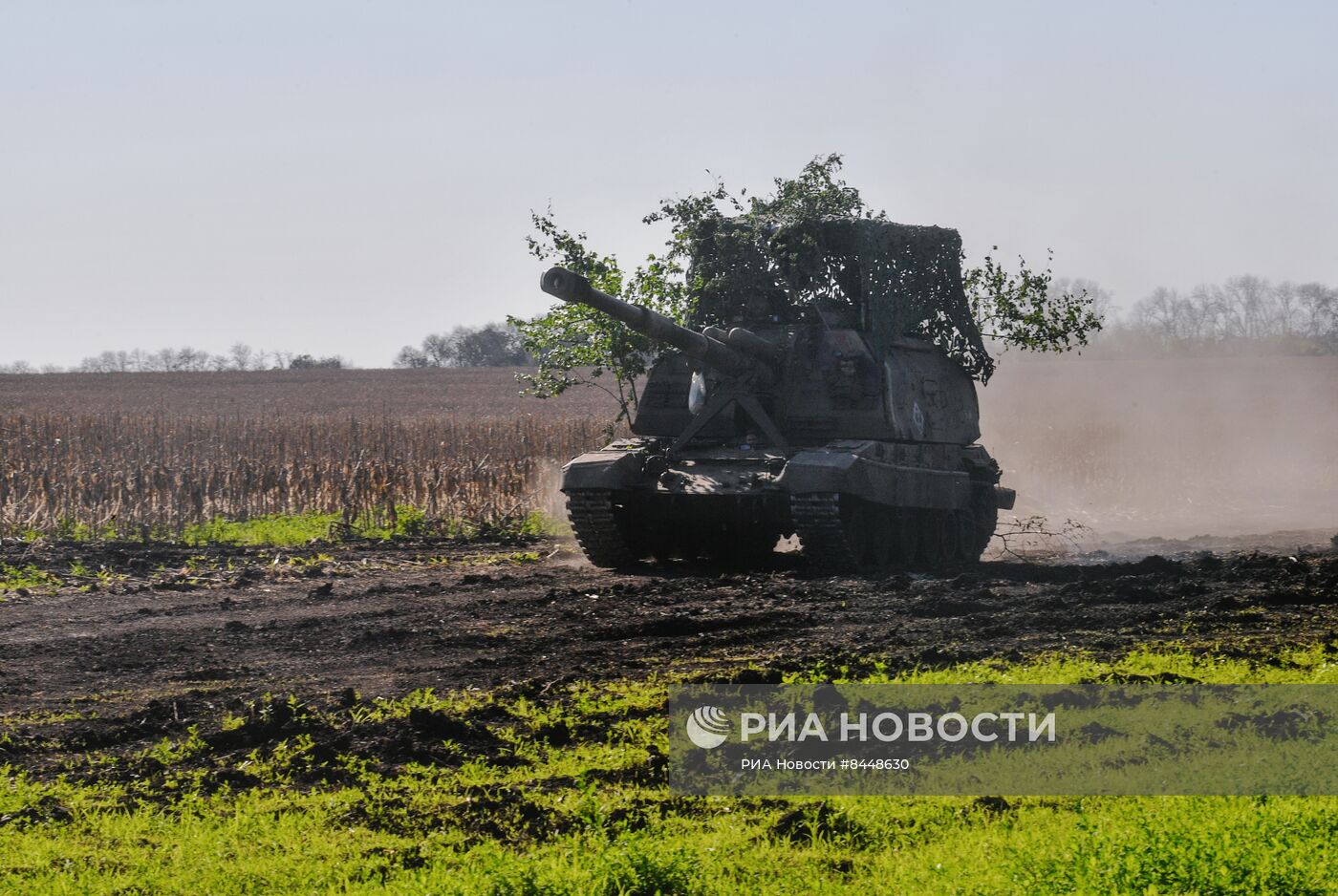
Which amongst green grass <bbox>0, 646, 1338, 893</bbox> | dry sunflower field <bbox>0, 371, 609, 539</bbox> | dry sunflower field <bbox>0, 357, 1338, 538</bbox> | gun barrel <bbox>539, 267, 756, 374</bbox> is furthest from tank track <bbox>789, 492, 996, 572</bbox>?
green grass <bbox>0, 646, 1338, 893</bbox>

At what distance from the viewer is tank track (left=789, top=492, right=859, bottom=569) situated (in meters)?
13.8

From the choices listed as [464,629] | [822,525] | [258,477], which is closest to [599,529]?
[822,525]

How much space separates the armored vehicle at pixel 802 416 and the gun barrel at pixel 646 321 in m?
0.03

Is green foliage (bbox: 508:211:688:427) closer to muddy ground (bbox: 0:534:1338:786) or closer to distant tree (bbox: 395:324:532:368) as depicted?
muddy ground (bbox: 0:534:1338:786)

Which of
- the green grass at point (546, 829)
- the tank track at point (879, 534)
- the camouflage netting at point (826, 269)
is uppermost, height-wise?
the camouflage netting at point (826, 269)

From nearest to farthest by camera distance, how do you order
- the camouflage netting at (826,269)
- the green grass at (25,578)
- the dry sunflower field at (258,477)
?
1. the green grass at (25,578)
2. the camouflage netting at (826,269)
3. the dry sunflower field at (258,477)

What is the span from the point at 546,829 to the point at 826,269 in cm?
1115

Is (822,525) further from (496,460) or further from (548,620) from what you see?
(496,460)

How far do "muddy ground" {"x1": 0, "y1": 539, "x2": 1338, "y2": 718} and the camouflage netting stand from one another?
2.67 meters

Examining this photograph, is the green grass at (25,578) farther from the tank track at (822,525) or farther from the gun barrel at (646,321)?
the tank track at (822,525)

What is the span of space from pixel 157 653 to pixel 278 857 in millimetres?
4960

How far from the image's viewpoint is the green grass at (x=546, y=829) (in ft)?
16.9

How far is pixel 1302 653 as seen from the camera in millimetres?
9109

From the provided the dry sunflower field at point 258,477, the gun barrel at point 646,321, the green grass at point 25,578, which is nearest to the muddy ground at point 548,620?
the green grass at point 25,578
